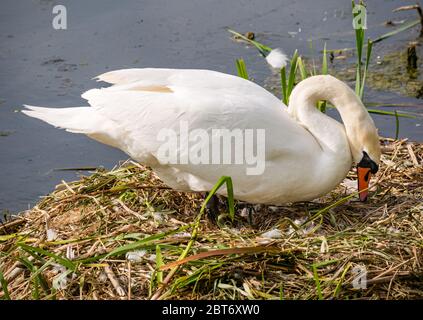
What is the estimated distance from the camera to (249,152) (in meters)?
5.32

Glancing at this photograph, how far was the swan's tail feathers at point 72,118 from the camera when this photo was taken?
224 inches

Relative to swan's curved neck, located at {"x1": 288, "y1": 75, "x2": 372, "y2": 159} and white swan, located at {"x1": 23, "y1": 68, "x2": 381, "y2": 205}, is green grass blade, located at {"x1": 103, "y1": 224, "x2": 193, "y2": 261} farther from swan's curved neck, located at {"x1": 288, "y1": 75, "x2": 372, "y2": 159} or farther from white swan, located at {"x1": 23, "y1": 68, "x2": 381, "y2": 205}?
swan's curved neck, located at {"x1": 288, "y1": 75, "x2": 372, "y2": 159}

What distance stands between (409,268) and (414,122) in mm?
3244

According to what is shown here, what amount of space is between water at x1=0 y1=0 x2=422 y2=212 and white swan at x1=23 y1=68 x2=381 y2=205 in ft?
5.68

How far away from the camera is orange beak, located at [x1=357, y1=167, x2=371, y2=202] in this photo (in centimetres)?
559

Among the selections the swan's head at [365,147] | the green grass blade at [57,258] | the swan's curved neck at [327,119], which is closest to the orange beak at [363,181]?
the swan's head at [365,147]

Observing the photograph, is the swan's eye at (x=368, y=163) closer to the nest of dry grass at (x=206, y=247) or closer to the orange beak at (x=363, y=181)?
the orange beak at (x=363, y=181)

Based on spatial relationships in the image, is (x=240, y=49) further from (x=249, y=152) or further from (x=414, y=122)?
(x=249, y=152)

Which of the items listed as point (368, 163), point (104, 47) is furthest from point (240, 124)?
point (104, 47)

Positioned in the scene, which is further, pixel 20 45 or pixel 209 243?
pixel 20 45
